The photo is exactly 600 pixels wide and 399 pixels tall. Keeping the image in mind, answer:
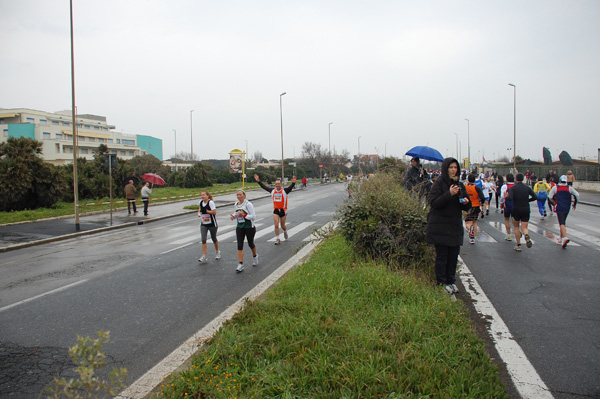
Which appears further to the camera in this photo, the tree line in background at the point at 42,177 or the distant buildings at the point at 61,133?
the distant buildings at the point at 61,133

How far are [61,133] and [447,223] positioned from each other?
9299 centimetres

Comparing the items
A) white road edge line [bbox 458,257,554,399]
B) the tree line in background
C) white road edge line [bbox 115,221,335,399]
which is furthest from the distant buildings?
white road edge line [bbox 458,257,554,399]

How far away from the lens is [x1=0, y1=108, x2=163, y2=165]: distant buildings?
74000 millimetres

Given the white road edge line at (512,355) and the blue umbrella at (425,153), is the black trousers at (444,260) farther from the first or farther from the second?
the blue umbrella at (425,153)

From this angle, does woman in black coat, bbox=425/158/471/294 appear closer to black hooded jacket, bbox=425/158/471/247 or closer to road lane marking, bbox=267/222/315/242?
black hooded jacket, bbox=425/158/471/247

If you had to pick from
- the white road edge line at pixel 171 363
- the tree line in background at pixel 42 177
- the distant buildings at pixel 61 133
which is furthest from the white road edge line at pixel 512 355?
the distant buildings at pixel 61 133

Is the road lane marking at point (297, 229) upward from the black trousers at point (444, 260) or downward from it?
downward

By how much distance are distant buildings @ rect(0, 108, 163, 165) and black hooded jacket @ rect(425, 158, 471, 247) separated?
7060 centimetres

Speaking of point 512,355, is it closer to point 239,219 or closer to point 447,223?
point 447,223

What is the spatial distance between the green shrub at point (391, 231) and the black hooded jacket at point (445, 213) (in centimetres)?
71

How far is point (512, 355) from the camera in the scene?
4.05m

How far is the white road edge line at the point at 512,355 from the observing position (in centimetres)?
340

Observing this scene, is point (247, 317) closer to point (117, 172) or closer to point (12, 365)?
point (12, 365)

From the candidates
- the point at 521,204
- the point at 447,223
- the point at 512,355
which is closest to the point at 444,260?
the point at 447,223
